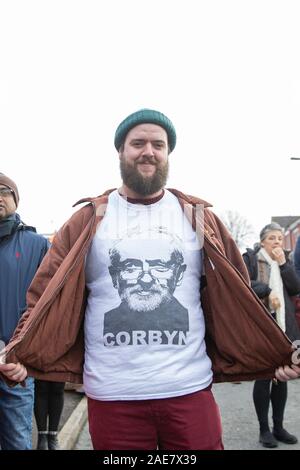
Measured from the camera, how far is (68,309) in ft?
7.57

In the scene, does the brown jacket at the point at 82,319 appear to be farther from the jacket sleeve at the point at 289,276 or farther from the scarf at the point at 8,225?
the jacket sleeve at the point at 289,276

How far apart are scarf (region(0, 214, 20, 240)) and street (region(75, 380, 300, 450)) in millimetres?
2294

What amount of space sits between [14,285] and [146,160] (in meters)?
1.42

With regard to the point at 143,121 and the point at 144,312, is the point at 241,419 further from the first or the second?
the point at 143,121

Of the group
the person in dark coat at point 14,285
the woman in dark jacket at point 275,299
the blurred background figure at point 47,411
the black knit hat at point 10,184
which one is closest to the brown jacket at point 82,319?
the person in dark coat at point 14,285

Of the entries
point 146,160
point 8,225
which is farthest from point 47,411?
point 146,160

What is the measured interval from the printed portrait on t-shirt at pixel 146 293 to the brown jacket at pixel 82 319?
0.55ft

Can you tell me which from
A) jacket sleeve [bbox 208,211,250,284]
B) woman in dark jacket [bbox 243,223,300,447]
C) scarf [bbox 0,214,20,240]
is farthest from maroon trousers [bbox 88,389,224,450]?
woman in dark jacket [bbox 243,223,300,447]

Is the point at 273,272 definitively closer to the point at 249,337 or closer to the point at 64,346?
the point at 249,337

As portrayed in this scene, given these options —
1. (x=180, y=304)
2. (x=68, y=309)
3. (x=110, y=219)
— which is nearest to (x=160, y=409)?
(x=180, y=304)

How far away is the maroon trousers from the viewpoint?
217cm
